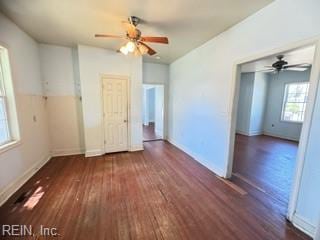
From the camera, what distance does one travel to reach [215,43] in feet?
9.89

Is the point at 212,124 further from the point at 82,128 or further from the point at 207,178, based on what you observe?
the point at 82,128

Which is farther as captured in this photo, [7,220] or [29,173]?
[29,173]

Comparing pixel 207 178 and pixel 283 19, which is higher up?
pixel 283 19

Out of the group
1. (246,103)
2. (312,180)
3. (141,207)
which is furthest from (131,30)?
(246,103)

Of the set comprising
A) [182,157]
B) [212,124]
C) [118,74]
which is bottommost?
[182,157]

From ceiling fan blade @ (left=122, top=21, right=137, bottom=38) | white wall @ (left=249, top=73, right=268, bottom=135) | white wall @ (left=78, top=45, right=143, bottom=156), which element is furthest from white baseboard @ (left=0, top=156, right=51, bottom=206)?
white wall @ (left=249, top=73, right=268, bottom=135)

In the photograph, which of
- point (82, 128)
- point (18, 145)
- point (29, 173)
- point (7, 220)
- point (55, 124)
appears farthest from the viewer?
point (82, 128)

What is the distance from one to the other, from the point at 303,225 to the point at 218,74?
258 centimetres

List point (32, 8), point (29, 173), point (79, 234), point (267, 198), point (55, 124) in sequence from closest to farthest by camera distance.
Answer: point (79, 234)
point (32, 8)
point (267, 198)
point (29, 173)
point (55, 124)

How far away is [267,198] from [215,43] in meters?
2.99

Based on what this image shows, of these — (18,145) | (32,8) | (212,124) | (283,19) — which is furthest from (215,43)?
(18,145)

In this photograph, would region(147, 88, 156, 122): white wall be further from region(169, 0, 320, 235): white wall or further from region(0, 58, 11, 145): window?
region(0, 58, 11, 145): window

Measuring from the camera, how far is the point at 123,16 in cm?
229

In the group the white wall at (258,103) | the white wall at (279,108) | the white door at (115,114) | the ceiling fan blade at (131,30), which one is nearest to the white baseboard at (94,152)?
the white door at (115,114)
